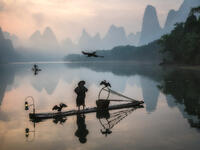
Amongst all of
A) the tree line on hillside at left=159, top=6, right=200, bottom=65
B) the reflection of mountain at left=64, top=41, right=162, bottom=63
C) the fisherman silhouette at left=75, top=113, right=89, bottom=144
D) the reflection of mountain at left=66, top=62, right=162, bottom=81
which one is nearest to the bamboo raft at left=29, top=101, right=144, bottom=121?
the fisherman silhouette at left=75, top=113, right=89, bottom=144

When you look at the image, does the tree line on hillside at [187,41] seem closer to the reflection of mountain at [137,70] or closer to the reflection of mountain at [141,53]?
the reflection of mountain at [137,70]

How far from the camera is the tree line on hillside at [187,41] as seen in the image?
66113mm

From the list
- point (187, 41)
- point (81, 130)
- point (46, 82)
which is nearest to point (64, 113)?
point (81, 130)

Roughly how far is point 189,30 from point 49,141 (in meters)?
71.9

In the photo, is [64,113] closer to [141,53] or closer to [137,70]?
[137,70]

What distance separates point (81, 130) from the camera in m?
13.8

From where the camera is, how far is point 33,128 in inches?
563

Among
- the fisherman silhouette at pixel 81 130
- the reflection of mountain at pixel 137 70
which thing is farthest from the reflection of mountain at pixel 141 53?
the fisherman silhouette at pixel 81 130

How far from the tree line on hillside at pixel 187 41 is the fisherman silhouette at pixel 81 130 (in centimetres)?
5617

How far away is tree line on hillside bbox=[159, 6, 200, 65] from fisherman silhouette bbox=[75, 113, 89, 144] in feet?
184

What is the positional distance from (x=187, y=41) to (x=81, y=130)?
6232 cm

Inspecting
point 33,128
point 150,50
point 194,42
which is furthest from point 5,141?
point 150,50

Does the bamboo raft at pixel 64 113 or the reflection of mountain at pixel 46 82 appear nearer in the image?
the bamboo raft at pixel 64 113

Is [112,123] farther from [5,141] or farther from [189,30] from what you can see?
[189,30]
